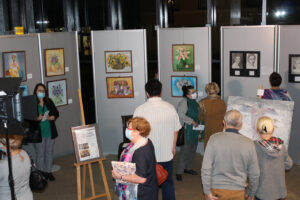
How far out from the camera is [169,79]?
828cm

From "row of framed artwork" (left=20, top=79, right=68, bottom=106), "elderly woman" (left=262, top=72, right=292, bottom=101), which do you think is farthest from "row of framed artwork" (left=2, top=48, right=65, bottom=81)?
"elderly woman" (left=262, top=72, right=292, bottom=101)

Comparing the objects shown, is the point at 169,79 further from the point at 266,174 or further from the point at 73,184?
the point at 266,174

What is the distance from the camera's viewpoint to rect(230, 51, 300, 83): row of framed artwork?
726 cm

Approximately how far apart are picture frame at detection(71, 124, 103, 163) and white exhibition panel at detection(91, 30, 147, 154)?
8.24 ft

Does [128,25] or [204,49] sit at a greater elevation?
[128,25]

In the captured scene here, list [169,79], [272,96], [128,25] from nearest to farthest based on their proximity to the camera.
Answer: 1. [272,96]
2. [169,79]
3. [128,25]

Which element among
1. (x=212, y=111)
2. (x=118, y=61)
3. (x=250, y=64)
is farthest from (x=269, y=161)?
(x=118, y=61)

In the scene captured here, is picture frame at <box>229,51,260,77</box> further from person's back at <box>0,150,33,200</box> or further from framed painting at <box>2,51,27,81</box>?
person's back at <box>0,150,33,200</box>

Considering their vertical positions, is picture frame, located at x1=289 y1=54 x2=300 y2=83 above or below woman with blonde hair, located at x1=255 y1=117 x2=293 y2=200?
above

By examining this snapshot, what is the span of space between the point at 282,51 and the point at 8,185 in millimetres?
5146

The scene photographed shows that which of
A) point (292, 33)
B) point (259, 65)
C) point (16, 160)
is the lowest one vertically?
point (16, 160)

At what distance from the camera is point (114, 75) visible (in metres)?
8.26

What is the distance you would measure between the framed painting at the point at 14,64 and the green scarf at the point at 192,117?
2.92 meters

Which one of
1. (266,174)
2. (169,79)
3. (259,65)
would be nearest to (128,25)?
(169,79)
